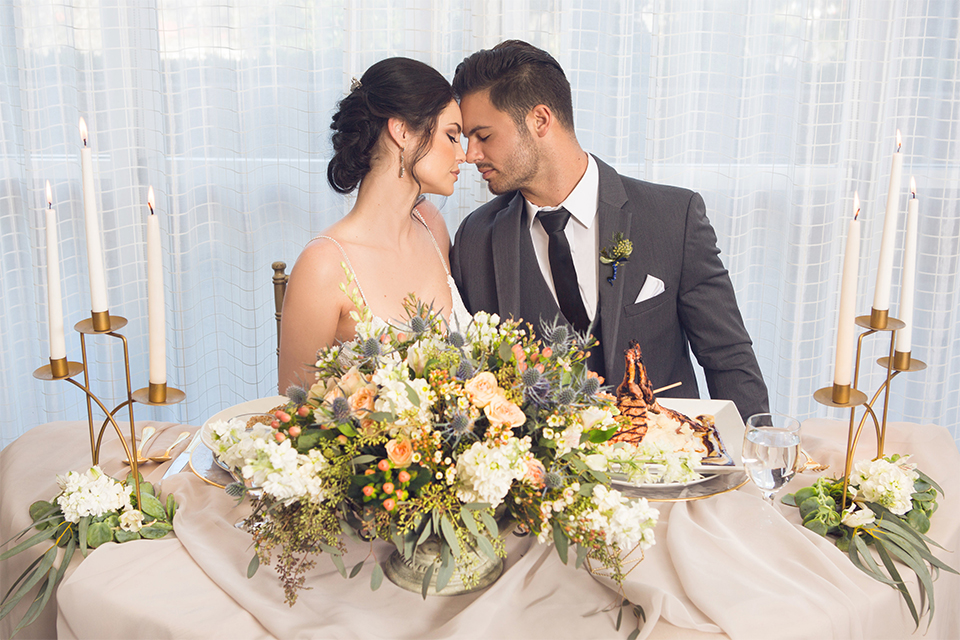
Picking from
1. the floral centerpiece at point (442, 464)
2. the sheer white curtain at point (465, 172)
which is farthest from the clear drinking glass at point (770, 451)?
the sheer white curtain at point (465, 172)

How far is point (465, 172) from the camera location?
2.99m

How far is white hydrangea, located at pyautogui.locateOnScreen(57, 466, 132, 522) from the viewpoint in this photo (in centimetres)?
141

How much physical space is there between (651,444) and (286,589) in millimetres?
662

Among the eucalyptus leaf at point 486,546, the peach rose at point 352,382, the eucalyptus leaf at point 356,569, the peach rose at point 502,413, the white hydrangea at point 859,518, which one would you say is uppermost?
the peach rose at point 352,382

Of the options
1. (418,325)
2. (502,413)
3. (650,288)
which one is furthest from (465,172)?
(502,413)

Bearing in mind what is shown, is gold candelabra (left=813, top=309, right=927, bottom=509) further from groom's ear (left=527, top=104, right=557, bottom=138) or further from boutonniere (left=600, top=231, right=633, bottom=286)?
groom's ear (left=527, top=104, right=557, bottom=138)

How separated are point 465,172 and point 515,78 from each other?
62 centimetres

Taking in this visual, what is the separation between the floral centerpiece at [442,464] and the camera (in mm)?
1150

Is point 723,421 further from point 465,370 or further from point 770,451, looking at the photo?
point 465,370

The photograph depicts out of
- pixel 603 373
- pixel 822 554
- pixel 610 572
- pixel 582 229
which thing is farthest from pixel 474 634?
pixel 582 229

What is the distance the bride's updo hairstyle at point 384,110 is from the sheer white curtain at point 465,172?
688 millimetres

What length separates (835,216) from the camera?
10.1 feet

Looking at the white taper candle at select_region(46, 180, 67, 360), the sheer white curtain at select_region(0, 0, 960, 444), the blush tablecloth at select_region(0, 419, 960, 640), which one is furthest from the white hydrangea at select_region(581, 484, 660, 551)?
the sheer white curtain at select_region(0, 0, 960, 444)

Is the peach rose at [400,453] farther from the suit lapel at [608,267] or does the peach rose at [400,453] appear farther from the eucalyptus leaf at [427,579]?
the suit lapel at [608,267]
